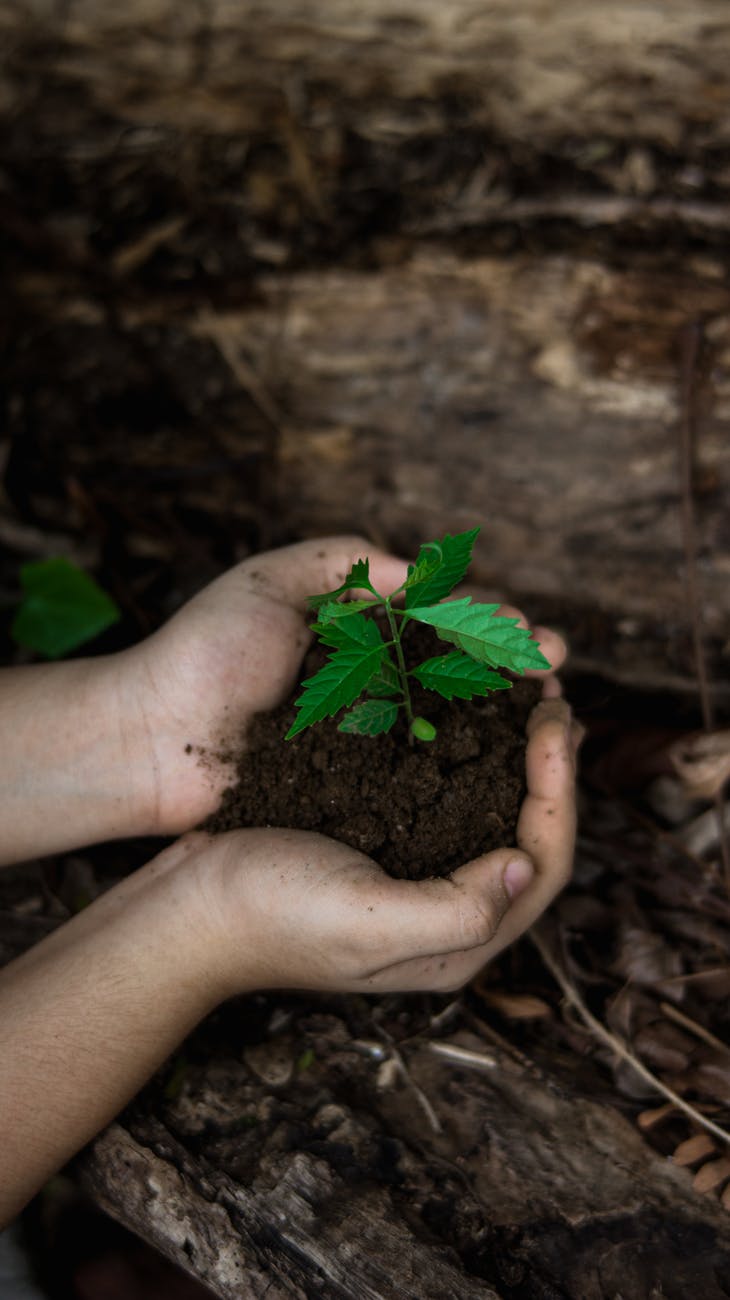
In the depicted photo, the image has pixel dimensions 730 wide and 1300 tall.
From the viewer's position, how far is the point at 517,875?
76.7 inches

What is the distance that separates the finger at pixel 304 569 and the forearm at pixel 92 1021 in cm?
60

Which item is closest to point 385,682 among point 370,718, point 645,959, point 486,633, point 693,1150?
point 370,718

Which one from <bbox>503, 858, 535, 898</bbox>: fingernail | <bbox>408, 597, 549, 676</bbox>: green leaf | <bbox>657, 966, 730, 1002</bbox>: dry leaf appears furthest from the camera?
<bbox>657, 966, 730, 1002</bbox>: dry leaf

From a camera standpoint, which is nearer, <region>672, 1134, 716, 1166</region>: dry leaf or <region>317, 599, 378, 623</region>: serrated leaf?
<region>317, 599, 378, 623</region>: serrated leaf

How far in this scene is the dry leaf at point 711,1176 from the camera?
2.03 metres

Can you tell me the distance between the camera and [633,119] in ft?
9.32

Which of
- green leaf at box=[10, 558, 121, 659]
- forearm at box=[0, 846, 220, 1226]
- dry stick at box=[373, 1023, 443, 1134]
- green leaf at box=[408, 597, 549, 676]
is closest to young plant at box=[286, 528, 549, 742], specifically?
green leaf at box=[408, 597, 549, 676]

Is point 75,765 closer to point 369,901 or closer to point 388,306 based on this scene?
point 369,901

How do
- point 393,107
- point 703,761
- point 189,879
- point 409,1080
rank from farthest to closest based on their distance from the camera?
point 393,107 < point 703,761 < point 409,1080 < point 189,879

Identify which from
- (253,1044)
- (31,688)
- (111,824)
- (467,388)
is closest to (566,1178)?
(253,1044)

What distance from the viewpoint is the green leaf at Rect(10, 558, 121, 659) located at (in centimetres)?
280

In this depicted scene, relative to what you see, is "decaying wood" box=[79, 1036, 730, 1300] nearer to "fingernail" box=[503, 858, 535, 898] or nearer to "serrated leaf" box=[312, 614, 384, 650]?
"fingernail" box=[503, 858, 535, 898]

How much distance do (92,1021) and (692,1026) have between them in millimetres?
1242

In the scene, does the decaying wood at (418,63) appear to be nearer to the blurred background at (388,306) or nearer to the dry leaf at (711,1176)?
the blurred background at (388,306)
